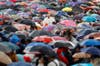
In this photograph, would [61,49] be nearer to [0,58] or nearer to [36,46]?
[36,46]

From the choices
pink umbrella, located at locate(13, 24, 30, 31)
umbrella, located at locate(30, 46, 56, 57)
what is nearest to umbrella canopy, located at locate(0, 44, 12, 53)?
umbrella, located at locate(30, 46, 56, 57)

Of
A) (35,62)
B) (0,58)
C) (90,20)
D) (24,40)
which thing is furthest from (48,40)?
(90,20)

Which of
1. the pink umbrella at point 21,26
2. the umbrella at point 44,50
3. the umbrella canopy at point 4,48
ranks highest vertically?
the umbrella canopy at point 4,48

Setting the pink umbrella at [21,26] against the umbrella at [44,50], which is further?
the pink umbrella at [21,26]

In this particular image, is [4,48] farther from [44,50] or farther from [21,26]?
[21,26]

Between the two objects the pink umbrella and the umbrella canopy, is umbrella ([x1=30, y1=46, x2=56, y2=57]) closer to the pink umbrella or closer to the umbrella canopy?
the umbrella canopy

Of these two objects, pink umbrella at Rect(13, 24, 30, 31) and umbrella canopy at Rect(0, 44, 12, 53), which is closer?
umbrella canopy at Rect(0, 44, 12, 53)

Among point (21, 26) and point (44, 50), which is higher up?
point (44, 50)

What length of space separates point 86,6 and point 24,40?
1987 centimetres

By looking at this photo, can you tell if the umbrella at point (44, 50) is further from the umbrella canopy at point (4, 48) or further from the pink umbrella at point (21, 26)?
the pink umbrella at point (21, 26)

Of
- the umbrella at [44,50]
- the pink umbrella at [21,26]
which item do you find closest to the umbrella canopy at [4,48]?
the umbrella at [44,50]

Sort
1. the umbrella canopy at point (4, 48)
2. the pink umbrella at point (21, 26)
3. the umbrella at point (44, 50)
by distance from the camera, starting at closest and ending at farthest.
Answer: the umbrella at point (44, 50) < the umbrella canopy at point (4, 48) < the pink umbrella at point (21, 26)

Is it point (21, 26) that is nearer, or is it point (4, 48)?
point (4, 48)

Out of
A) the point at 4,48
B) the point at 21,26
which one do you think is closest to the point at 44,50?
the point at 4,48
